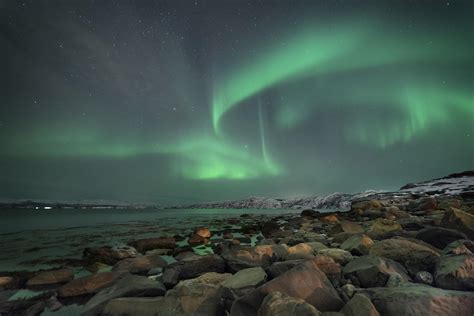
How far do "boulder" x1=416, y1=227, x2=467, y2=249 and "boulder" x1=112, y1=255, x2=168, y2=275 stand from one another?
8933 millimetres

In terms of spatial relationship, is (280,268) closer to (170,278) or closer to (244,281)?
(244,281)

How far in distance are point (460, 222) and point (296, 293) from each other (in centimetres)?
775

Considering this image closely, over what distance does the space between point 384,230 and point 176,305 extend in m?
9.24

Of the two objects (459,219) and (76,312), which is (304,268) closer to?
(76,312)

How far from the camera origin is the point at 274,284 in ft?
14.7

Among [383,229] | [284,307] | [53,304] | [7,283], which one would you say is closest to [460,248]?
[383,229]

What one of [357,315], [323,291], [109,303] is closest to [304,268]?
[323,291]

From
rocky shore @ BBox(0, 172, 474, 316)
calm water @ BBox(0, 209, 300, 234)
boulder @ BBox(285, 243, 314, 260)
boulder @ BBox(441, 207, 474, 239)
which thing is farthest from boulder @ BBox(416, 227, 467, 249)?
calm water @ BBox(0, 209, 300, 234)

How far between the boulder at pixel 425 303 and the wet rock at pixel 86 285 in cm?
677

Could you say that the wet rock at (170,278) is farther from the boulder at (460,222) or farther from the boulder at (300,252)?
the boulder at (460,222)

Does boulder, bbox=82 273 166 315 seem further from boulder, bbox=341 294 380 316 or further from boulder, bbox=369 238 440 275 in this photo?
boulder, bbox=369 238 440 275

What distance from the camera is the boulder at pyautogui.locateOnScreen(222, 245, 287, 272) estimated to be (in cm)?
789

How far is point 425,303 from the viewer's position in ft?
12.8

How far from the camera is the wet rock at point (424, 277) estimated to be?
17.5ft
